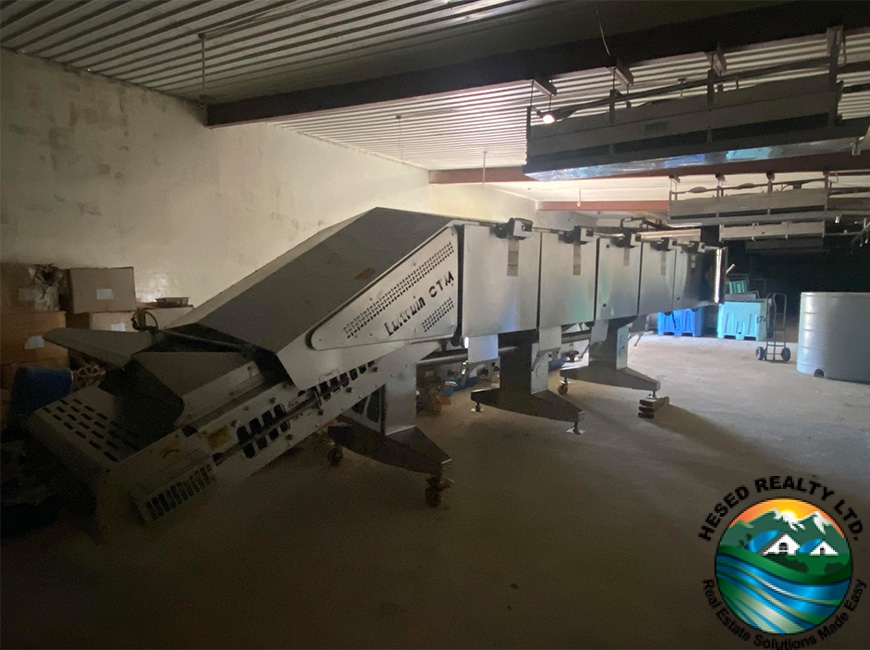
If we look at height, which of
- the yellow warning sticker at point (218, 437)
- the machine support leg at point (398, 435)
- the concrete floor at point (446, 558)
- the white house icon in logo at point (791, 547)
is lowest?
the concrete floor at point (446, 558)

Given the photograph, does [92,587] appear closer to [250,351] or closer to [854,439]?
[250,351]

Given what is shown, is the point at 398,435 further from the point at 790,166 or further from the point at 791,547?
the point at 790,166

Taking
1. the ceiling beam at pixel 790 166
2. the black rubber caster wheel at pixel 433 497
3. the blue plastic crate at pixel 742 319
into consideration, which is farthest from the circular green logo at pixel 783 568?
the blue plastic crate at pixel 742 319

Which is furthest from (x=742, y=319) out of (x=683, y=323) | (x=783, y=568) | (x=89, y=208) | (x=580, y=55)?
(x=89, y=208)

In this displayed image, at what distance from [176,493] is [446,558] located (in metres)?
1.20

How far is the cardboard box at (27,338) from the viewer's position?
140 inches

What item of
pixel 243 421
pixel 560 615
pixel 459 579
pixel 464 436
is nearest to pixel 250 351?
pixel 243 421

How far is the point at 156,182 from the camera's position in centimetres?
459

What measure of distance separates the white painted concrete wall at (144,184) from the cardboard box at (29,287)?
0.17m

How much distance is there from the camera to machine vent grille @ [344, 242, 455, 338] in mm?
2361

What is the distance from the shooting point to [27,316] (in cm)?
369

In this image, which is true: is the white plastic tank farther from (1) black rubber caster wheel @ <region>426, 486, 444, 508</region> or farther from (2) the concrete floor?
(1) black rubber caster wheel @ <region>426, 486, 444, 508</region>

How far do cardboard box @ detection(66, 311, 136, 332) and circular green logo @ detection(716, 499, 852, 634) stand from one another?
4015mm

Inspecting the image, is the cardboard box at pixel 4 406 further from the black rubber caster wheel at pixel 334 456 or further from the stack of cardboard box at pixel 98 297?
the black rubber caster wheel at pixel 334 456
